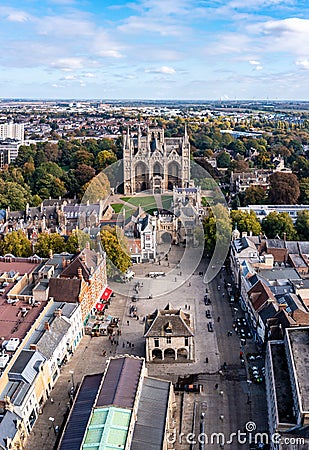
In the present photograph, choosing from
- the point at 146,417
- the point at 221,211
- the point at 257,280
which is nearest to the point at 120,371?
the point at 146,417

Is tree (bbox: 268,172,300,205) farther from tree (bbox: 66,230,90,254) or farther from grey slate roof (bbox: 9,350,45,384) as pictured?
grey slate roof (bbox: 9,350,45,384)

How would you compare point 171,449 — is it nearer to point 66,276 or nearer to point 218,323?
point 218,323

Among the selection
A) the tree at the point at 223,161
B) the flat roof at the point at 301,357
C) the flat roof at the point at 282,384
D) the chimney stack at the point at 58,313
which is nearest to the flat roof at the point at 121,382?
the chimney stack at the point at 58,313

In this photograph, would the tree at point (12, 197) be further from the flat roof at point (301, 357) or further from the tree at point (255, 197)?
the flat roof at point (301, 357)

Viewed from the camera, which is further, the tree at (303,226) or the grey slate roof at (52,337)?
the tree at (303,226)

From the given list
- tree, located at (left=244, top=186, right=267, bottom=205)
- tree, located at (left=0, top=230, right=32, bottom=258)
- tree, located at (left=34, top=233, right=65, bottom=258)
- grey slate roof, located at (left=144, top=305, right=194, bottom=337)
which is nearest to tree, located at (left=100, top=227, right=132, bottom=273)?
tree, located at (left=34, top=233, right=65, bottom=258)

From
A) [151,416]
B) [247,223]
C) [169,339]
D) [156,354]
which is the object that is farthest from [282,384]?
[247,223]
